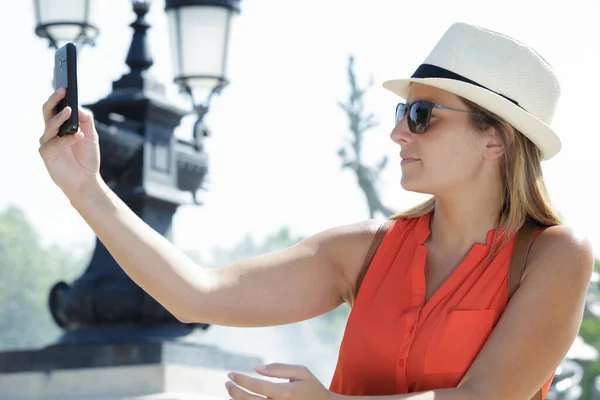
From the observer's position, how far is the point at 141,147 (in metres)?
6.71

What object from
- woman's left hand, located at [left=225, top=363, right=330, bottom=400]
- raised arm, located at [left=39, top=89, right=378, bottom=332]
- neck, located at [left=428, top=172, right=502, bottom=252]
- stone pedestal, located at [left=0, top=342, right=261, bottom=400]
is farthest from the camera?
stone pedestal, located at [left=0, top=342, right=261, bottom=400]

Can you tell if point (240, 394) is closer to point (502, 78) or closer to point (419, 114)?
point (419, 114)

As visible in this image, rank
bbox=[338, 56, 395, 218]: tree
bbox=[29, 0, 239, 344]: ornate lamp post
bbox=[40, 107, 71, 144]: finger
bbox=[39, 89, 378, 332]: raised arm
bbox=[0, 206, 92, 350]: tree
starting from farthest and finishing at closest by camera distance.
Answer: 1. bbox=[0, 206, 92, 350]: tree
2. bbox=[338, 56, 395, 218]: tree
3. bbox=[29, 0, 239, 344]: ornate lamp post
4. bbox=[39, 89, 378, 332]: raised arm
5. bbox=[40, 107, 71, 144]: finger

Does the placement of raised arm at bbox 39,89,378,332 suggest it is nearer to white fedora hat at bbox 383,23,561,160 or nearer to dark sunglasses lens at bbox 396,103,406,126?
dark sunglasses lens at bbox 396,103,406,126

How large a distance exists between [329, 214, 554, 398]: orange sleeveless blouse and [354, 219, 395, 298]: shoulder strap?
0.13ft

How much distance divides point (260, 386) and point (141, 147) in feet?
13.1

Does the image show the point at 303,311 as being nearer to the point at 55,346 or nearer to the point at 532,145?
the point at 532,145

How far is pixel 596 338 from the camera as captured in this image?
3684 cm

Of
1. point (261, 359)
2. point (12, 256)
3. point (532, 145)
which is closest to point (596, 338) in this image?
point (261, 359)

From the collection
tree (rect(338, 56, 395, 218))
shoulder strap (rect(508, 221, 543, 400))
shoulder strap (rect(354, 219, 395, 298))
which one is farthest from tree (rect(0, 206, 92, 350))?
shoulder strap (rect(508, 221, 543, 400))

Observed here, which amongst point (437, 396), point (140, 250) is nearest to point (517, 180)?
point (437, 396)

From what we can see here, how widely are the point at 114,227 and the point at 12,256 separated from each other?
327ft

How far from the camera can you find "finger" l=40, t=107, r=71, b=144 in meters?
3.05

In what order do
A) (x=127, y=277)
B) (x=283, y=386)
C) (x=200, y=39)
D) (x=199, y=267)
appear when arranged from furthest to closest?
(x=200, y=39) < (x=127, y=277) < (x=199, y=267) < (x=283, y=386)
